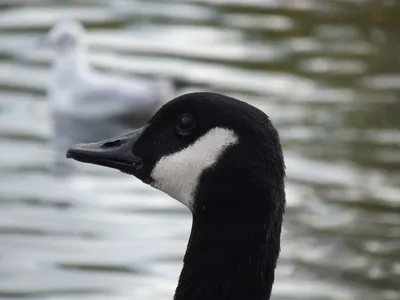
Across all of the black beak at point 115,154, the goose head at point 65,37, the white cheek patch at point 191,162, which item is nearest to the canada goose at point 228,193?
the white cheek patch at point 191,162

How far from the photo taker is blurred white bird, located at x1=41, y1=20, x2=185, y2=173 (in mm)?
13633

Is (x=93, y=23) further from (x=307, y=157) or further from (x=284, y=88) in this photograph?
(x=307, y=157)

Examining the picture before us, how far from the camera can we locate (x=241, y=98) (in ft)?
44.0

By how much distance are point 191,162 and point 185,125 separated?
0.55 feet

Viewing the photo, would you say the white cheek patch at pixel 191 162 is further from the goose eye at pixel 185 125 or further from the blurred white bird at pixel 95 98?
the blurred white bird at pixel 95 98

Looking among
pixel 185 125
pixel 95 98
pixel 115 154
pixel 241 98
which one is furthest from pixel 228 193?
pixel 95 98

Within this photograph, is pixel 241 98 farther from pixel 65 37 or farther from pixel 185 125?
pixel 185 125

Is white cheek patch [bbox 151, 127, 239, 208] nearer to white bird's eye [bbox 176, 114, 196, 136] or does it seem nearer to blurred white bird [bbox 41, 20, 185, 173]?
white bird's eye [bbox 176, 114, 196, 136]

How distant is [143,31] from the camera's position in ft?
52.6

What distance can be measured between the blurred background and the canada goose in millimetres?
3998

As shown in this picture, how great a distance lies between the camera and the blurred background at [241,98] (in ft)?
31.2

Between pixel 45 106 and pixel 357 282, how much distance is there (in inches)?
219

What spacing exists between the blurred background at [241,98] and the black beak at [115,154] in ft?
12.0

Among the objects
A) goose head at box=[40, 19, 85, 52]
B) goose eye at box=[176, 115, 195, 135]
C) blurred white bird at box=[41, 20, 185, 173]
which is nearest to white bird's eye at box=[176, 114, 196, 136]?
goose eye at box=[176, 115, 195, 135]
